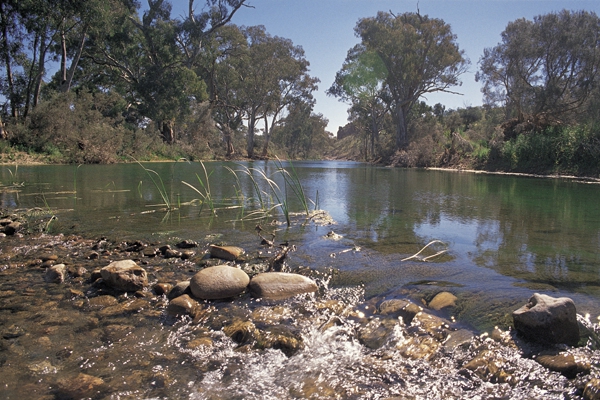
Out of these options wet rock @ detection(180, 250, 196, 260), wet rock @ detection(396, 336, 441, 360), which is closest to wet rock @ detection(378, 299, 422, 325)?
wet rock @ detection(396, 336, 441, 360)

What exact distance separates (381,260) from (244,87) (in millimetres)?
40831

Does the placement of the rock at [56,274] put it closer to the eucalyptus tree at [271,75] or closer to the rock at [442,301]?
the rock at [442,301]

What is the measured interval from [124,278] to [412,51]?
34883 millimetres

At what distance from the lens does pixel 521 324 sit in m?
2.52

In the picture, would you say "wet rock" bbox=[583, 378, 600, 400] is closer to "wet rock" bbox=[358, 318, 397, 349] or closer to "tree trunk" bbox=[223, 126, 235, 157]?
"wet rock" bbox=[358, 318, 397, 349]

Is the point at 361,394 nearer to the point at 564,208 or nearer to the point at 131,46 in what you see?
the point at 564,208

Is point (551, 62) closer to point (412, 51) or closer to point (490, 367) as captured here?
point (412, 51)

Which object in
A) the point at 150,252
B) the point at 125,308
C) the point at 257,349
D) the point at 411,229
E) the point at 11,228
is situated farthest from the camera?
the point at 411,229

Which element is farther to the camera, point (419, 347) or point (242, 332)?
point (242, 332)

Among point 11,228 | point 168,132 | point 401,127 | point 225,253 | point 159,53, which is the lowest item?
point 225,253

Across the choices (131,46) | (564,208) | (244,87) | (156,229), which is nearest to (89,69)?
(131,46)

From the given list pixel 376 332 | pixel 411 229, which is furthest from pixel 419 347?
pixel 411 229

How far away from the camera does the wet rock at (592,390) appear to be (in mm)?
1871

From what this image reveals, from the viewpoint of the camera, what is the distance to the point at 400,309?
115 inches
